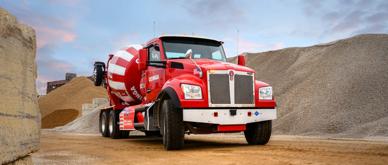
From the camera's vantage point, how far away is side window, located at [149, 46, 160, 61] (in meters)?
10.5

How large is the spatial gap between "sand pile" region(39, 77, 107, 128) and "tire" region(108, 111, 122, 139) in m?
27.9

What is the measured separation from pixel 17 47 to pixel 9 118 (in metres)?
0.70

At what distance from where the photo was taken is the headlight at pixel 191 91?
8.44 meters

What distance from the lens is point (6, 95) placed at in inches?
134

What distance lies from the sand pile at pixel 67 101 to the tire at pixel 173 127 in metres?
35.4

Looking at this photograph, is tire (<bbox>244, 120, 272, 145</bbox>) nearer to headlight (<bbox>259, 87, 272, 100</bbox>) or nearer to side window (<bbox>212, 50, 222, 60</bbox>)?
headlight (<bbox>259, 87, 272, 100</bbox>)

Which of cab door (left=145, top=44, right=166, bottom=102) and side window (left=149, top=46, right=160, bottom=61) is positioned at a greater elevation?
side window (left=149, top=46, right=160, bottom=61)

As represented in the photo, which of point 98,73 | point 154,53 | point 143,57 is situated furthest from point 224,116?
point 98,73

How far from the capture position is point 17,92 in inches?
143

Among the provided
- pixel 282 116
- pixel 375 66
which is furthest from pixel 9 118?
pixel 375 66

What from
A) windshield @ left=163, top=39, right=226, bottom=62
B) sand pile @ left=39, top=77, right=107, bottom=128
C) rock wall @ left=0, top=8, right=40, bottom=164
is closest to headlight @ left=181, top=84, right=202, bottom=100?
windshield @ left=163, top=39, right=226, bottom=62

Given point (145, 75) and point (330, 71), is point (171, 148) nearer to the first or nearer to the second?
point (145, 75)

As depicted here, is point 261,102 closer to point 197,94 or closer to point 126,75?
point 197,94

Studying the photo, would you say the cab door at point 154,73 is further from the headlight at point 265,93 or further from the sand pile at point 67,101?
the sand pile at point 67,101
